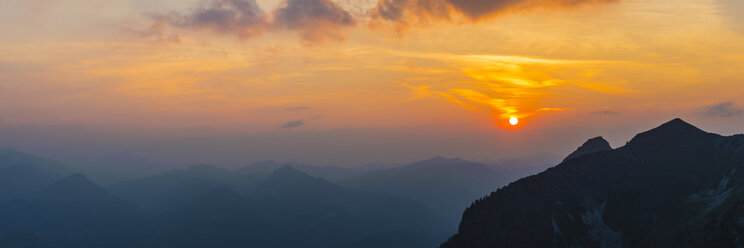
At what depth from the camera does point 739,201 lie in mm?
199250

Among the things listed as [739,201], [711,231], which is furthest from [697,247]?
[739,201]

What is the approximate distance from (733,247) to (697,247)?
14.9 m

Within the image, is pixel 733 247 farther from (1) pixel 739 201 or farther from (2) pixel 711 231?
(1) pixel 739 201

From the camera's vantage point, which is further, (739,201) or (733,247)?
(739,201)

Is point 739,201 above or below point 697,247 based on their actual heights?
above

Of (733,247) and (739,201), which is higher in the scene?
(739,201)

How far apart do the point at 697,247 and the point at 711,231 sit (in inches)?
341

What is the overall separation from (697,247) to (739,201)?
88.7ft

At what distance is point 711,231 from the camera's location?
643 feet

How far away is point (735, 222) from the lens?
18925 cm

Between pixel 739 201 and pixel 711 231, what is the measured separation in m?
18.6

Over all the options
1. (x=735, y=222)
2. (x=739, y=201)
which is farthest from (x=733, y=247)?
(x=739, y=201)

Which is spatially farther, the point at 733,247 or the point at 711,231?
the point at 711,231

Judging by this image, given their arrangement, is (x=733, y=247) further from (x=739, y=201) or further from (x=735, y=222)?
(x=739, y=201)
